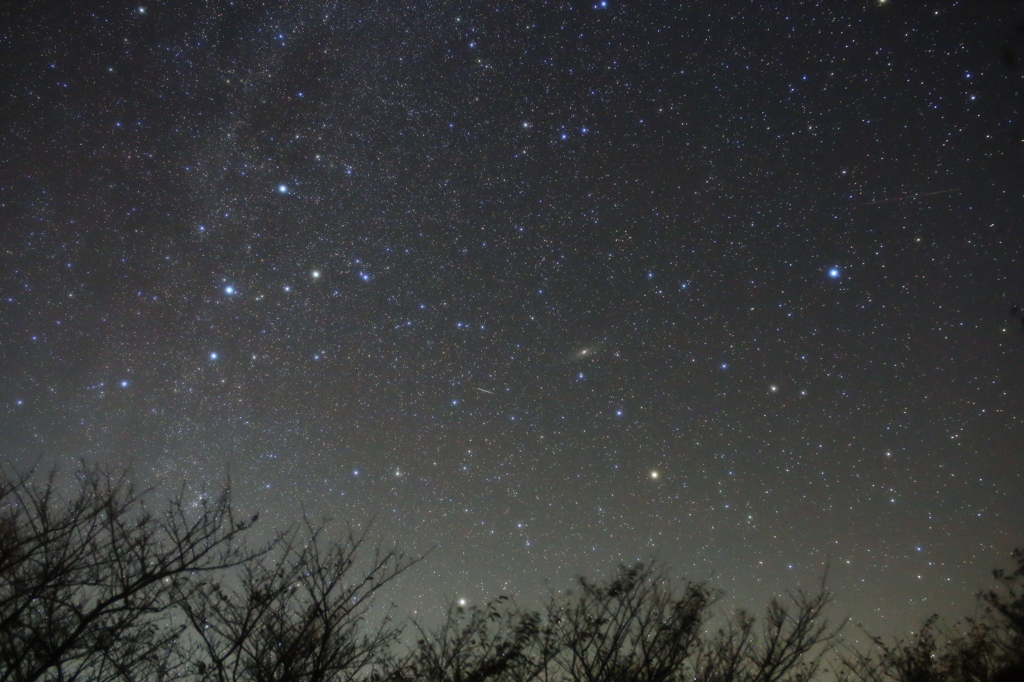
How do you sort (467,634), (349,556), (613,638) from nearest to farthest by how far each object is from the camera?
(349,556) → (467,634) → (613,638)

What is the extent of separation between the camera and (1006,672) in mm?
2092

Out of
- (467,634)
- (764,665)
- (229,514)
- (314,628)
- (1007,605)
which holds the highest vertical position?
(229,514)

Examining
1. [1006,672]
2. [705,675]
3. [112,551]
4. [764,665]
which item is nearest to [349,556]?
[112,551]

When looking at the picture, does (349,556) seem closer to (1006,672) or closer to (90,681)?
(90,681)

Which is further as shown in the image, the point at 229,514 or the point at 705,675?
the point at 705,675

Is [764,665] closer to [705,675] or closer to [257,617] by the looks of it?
[705,675]

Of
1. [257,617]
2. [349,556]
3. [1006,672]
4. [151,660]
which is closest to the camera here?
[1006,672]

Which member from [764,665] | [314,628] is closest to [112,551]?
[314,628]

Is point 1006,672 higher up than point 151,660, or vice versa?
point 151,660

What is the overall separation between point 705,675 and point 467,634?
522 centimetres

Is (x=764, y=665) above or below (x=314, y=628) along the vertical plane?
below

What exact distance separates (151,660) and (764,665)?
38.3 feet

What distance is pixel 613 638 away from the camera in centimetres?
1259

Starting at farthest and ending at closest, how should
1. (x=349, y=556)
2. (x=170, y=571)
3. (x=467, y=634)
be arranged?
(x=467, y=634), (x=349, y=556), (x=170, y=571)
